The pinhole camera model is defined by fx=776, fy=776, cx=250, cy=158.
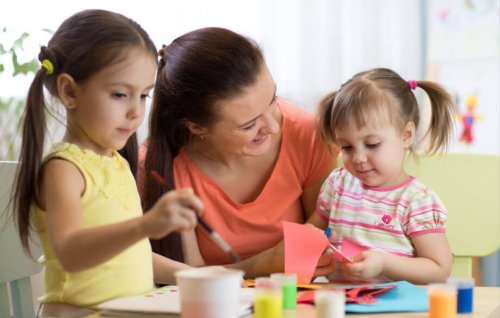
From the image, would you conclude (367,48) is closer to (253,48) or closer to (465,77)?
(465,77)

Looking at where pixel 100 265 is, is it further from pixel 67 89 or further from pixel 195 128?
pixel 195 128

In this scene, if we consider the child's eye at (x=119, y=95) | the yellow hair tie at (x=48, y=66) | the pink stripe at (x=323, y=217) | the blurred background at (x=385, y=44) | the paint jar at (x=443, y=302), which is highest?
the blurred background at (x=385, y=44)

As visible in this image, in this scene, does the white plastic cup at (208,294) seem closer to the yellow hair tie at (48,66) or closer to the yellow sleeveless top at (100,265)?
the yellow sleeveless top at (100,265)

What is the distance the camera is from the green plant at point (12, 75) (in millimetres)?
2479

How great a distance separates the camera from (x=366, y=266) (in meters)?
1.46

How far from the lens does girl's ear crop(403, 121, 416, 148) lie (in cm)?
173

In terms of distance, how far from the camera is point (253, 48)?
5.66 ft

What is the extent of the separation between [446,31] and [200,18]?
1.02 meters

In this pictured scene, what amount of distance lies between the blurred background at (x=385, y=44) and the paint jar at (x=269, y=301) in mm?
1909

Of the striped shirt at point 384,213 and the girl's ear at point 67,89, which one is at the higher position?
the girl's ear at point 67,89

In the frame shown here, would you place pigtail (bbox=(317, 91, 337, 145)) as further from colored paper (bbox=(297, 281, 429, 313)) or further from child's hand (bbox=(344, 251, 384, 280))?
colored paper (bbox=(297, 281, 429, 313))

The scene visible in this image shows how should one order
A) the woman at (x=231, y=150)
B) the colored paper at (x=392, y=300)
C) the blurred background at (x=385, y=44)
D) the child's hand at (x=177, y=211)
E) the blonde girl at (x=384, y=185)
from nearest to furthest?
the child's hand at (x=177, y=211) < the colored paper at (x=392, y=300) < the blonde girl at (x=384, y=185) < the woman at (x=231, y=150) < the blurred background at (x=385, y=44)

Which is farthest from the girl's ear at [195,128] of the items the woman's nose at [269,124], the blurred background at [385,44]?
the blurred background at [385,44]

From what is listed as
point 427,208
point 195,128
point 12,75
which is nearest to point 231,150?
point 195,128
